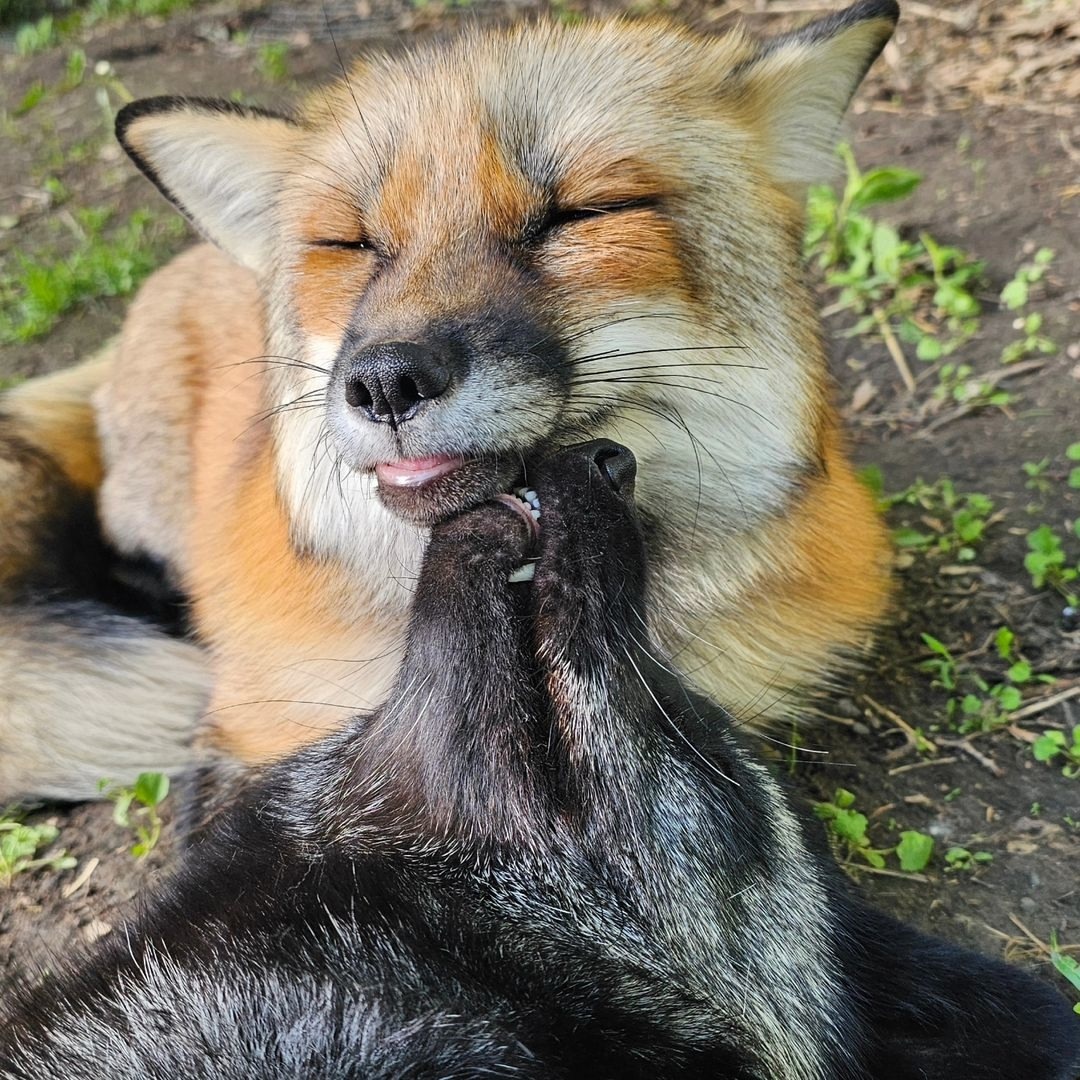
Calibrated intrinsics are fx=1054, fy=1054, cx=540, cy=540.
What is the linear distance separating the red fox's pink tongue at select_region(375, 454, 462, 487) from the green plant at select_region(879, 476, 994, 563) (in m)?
1.98

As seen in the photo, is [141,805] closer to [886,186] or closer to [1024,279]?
[886,186]

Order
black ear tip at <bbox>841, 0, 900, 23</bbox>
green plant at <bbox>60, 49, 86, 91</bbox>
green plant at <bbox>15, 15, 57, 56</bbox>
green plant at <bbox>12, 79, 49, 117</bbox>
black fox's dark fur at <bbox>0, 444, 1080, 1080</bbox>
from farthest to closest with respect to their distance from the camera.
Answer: green plant at <bbox>15, 15, 57, 56</bbox>, green plant at <bbox>60, 49, 86, 91</bbox>, green plant at <bbox>12, 79, 49, 117</bbox>, black ear tip at <bbox>841, 0, 900, 23</bbox>, black fox's dark fur at <bbox>0, 444, 1080, 1080</bbox>

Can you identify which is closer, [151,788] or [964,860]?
[964,860]

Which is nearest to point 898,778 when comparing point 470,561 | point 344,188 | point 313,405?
point 470,561

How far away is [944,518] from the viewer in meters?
3.73

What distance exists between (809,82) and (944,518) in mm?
1646

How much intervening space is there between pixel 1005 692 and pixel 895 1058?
142 cm

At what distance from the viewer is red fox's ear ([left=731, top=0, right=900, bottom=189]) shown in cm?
272

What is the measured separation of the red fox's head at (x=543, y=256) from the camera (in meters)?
2.18

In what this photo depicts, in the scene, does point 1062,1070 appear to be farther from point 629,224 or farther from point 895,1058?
point 629,224

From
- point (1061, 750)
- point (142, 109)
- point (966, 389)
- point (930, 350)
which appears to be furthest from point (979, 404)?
point (142, 109)

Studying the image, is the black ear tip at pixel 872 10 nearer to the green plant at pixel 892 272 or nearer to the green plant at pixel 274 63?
the green plant at pixel 892 272

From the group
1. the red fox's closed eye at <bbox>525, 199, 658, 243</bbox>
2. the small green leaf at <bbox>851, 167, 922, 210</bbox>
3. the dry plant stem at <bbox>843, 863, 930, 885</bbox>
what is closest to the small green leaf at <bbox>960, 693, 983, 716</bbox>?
the dry plant stem at <bbox>843, 863, 930, 885</bbox>

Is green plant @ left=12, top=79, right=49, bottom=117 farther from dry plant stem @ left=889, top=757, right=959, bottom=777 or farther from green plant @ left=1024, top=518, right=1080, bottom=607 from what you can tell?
dry plant stem @ left=889, top=757, right=959, bottom=777
